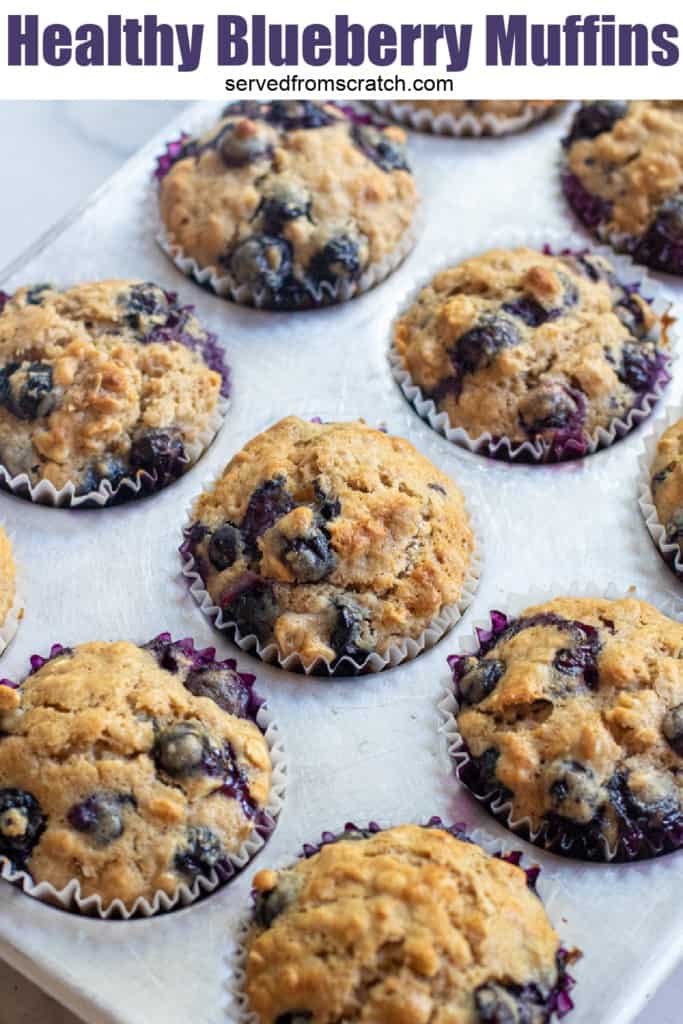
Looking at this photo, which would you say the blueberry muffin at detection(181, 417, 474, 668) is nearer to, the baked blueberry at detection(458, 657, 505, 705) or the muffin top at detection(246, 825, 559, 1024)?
the baked blueberry at detection(458, 657, 505, 705)

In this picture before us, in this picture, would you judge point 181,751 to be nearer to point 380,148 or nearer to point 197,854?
point 197,854

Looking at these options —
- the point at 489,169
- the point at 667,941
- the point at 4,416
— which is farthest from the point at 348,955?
the point at 489,169

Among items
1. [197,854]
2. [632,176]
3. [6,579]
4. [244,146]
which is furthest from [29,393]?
[632,176]

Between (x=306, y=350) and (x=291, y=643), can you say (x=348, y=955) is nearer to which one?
(x=291, y=643)

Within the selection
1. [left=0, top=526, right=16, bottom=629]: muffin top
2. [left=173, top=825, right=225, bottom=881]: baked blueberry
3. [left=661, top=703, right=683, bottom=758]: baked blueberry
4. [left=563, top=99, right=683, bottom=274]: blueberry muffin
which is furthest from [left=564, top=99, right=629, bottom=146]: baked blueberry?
[left=173, top=825, right=225, bottom=881]: baked blueberry

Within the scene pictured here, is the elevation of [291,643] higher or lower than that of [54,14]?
lower
